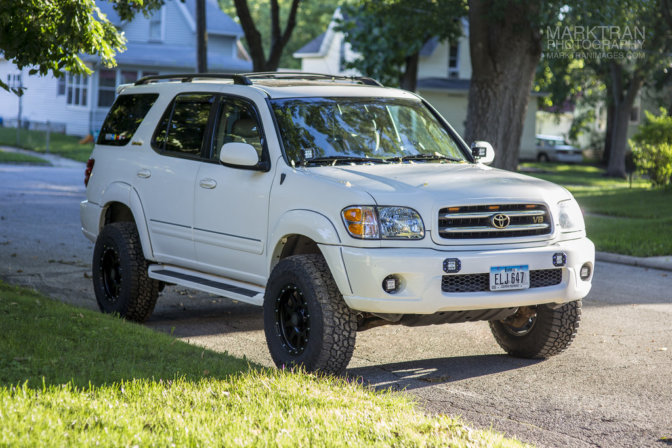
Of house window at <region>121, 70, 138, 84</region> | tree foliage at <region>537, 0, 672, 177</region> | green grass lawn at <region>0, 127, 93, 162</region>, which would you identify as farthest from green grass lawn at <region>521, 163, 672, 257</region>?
house window at <region>121, 70, 138, 84</region>

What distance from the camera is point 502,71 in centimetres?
1566

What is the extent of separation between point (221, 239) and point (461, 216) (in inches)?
83.2

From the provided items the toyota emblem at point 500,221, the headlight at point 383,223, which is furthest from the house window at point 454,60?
the headlight at point 383,223

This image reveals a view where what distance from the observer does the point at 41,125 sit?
47625mm

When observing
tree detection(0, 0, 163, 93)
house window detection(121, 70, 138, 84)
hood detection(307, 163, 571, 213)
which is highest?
house window detection(121, 70, 138, 84)

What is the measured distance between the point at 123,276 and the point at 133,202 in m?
0.67

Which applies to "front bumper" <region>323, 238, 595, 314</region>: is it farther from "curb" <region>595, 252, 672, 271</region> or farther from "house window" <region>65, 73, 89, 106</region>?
"house window" <region>65, 73, 89, 106</region>

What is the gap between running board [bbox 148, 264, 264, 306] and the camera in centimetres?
710

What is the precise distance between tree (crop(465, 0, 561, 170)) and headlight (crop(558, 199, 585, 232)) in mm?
8816

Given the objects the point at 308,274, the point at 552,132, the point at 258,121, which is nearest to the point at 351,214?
the point at 308,274

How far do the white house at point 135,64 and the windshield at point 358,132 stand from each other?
1377 inches

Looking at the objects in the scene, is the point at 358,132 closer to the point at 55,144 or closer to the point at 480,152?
the point at 480,152

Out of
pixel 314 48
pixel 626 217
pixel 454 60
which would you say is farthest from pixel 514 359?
pixel 314 48

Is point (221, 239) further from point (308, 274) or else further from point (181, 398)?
point (181, 398)
